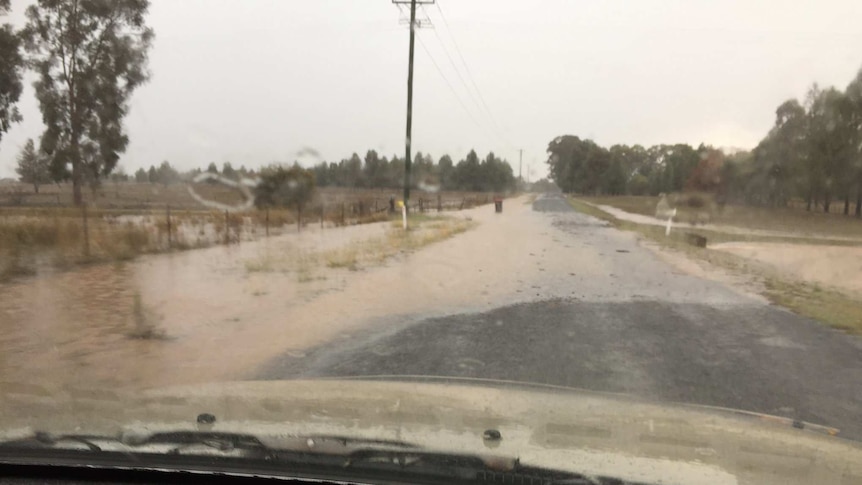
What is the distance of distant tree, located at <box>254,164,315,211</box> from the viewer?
104 ft

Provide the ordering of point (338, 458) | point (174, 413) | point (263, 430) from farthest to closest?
point (174, 413) < point (263, 430) < point (338, 458)

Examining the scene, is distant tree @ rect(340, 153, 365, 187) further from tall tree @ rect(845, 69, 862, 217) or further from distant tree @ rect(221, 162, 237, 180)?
tall tree @ rect(845, 69, 862, 217)

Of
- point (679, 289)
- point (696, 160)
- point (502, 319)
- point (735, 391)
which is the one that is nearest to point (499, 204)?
point (696, 160)

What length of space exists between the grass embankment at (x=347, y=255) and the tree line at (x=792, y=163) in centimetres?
982

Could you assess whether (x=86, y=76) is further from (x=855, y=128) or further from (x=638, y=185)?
(x=638, y=185)

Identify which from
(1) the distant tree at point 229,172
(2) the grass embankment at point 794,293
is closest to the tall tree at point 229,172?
(1) the distant tree at point 229,172

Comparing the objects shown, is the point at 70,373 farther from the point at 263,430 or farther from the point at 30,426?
the point at 263,430

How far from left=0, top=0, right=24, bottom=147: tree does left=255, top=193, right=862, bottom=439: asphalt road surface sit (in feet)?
41.9

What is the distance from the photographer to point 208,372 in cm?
732

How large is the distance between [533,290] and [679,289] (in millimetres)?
2644

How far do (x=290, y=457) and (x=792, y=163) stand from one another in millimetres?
20635

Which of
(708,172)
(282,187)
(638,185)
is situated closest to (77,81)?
(282,187)

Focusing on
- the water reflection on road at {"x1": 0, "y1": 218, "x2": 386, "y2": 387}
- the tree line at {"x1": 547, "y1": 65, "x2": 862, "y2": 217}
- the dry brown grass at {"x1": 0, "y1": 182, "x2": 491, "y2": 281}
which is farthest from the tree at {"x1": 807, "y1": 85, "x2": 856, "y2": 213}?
the dry brown grass at {"x1": 0, "y1": 182, "x2": 491, "y2": 281}

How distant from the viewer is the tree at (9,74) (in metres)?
17.1
